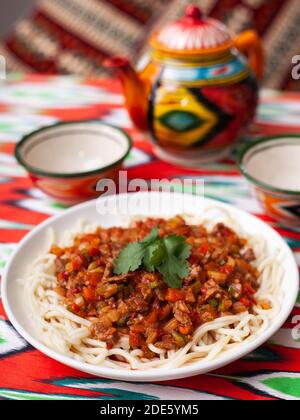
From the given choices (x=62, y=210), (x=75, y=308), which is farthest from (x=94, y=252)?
(x=62, y=210)

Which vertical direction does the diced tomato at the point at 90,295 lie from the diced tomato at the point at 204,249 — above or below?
below

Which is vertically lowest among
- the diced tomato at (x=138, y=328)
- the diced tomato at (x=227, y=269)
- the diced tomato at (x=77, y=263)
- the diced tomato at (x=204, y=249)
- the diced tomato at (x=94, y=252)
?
the diced tomato at (x=77, y=263)

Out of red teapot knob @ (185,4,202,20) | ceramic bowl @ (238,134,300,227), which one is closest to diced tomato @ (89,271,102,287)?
ceramic bowl @ (238,134,300,227)

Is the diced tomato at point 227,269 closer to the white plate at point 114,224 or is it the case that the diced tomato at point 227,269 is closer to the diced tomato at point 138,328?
the white plate at point 114,224

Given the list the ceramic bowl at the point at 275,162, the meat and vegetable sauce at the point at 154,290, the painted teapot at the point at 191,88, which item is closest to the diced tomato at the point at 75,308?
the meat and vegetable sauce at the point at 154,290

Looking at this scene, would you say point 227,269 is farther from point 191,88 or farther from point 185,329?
point 191,88
